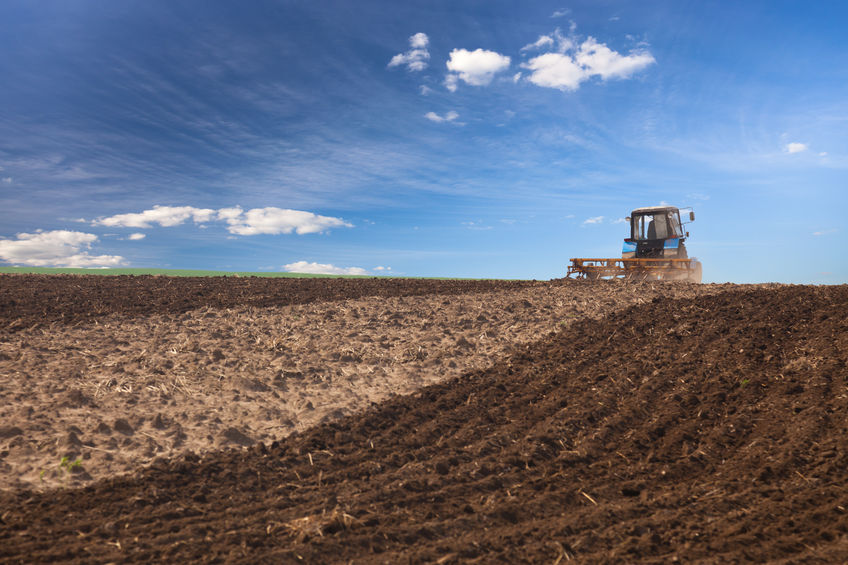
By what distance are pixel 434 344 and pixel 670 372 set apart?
3720mm

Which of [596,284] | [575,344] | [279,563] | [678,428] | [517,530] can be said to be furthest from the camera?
[596,284]

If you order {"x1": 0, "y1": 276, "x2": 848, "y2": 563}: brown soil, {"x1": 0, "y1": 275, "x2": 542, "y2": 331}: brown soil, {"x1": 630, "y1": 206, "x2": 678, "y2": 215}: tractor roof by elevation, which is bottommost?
{"x1": 0, "y1": 276, "x2": 848, "y2": 563}: brown soil

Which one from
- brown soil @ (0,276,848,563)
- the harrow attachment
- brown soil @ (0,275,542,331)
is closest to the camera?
brown soil @ (0,276,848,563)

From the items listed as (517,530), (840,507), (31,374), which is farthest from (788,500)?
(31,374)

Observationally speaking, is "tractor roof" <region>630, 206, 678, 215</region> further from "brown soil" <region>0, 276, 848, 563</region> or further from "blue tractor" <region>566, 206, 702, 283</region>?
"brown soil" <region>0, 276, 848, 563</region>

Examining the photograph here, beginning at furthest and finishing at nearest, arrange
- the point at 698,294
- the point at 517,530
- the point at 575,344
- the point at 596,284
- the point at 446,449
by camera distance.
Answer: the point at 596,284, the point at 698,294, the point at 575,344, the point at 446,449, the point at 517,530

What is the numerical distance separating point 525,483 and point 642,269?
15.4 meters

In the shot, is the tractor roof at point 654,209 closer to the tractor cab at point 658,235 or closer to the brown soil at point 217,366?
the tractor cab at point 658,235

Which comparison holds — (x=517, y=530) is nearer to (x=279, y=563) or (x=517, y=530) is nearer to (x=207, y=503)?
(x=279, y=563)

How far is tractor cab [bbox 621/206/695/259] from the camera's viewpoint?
20266 mm

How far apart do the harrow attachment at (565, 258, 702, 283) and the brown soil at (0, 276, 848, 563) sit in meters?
10.6

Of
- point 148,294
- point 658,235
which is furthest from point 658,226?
point 148,294

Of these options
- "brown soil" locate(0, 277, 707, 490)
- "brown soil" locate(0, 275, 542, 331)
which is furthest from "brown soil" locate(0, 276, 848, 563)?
"brown soil" locate(0, 275, 542, 331)

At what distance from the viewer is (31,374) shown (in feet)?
23.7
